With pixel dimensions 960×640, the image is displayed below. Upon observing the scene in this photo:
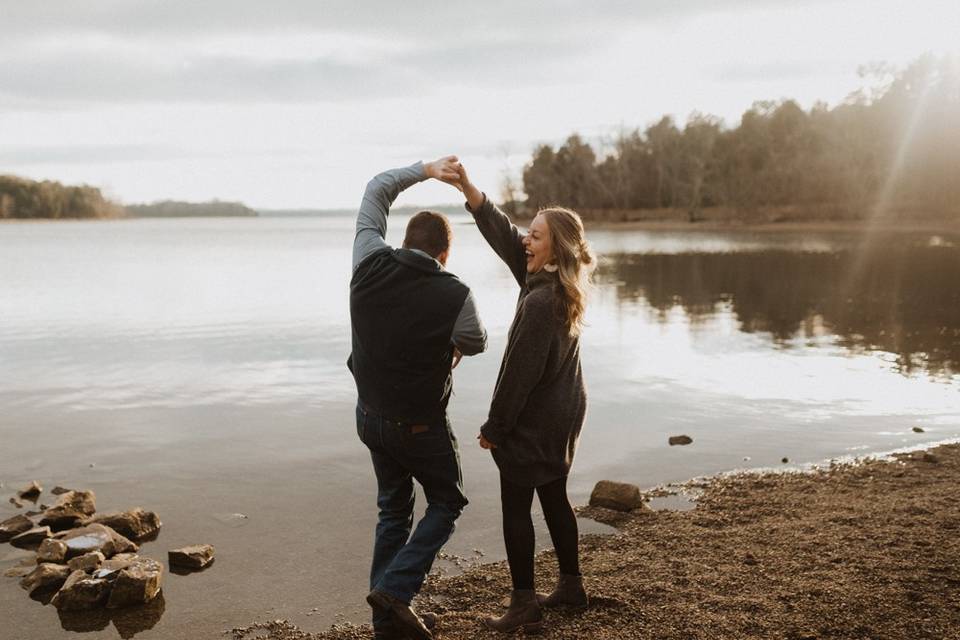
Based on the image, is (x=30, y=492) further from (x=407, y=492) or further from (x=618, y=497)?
(x=618, y=497)

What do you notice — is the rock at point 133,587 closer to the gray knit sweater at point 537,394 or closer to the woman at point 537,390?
the woman at point 537,390

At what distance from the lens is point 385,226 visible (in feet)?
14.8

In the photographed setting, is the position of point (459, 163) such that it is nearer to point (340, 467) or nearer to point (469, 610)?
point (469, 610)

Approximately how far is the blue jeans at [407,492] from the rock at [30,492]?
513 centimetres

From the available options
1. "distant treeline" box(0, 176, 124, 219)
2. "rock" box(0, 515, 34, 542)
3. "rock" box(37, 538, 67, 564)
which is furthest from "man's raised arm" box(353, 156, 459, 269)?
"distant treeline" box(0, 176, 124, 219)

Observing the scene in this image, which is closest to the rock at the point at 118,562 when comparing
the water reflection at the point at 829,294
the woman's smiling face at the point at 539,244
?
the woman's smiling face at the point at 539,244

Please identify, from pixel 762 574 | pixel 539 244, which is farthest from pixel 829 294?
pixel 539 244

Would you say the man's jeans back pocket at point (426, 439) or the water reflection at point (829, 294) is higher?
the man's jeans back pocket at point (426, 439)

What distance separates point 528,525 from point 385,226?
73.1 inches

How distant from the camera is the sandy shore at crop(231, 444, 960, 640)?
4402mm

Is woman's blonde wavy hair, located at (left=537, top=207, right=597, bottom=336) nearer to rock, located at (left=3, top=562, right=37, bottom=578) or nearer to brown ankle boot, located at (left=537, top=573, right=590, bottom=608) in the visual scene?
brown ankle boot, located at (left=537, top=573, right=590, bottom=608)

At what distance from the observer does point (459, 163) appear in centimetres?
447

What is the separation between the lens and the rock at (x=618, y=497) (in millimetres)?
7172

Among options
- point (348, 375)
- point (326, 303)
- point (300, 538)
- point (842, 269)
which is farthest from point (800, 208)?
point (300, 538)
